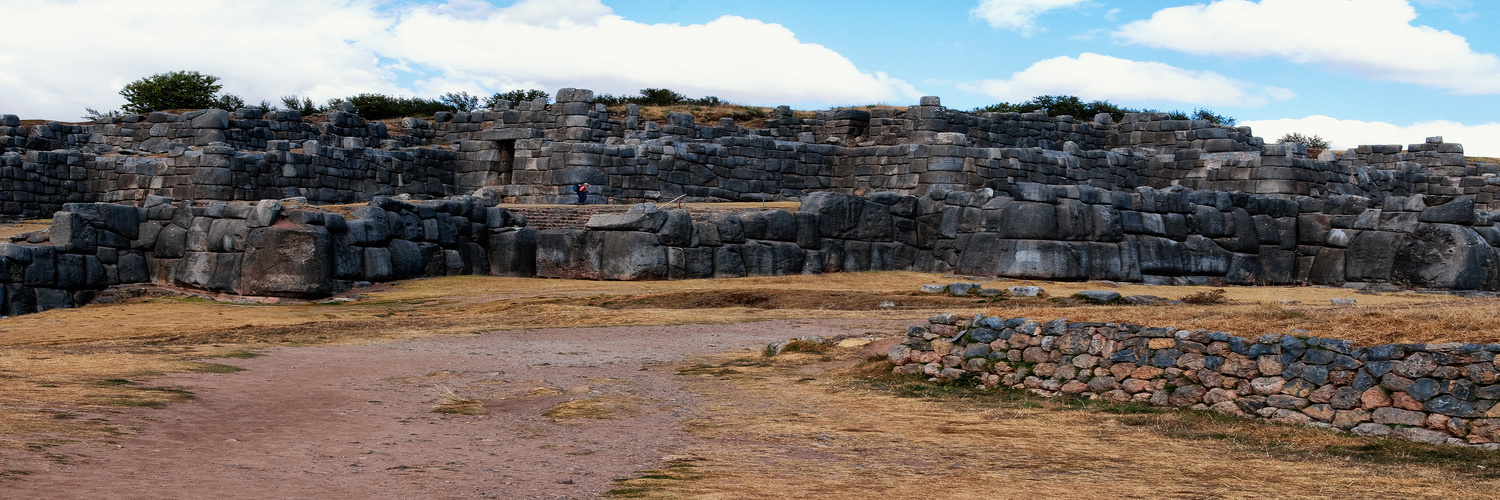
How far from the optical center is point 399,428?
1098 cm

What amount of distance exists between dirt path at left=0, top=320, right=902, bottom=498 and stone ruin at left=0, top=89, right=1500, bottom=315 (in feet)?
29.8

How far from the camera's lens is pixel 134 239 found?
986 inches

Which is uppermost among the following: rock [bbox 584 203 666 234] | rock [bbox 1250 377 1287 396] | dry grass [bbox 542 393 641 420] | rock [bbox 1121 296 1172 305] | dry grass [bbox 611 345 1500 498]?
rock [bbox 584 203 666 234]

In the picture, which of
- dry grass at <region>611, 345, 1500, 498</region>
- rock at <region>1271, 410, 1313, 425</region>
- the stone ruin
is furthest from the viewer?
the stone ruin

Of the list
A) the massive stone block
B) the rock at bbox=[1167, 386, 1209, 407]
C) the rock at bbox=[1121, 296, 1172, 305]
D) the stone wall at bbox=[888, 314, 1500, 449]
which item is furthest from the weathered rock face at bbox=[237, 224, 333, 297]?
the rock at bbox=[1167, 386, 1209, 407]

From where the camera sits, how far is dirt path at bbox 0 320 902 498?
8172 mm

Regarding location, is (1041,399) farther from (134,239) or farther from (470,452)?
(134,239)

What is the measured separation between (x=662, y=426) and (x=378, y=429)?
2.39 m

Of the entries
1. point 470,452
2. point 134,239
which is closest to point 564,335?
point 470,452

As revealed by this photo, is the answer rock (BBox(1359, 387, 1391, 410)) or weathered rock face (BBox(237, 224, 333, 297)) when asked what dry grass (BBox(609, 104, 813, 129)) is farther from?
rock (BBox(1359, 387, 1391, 410))

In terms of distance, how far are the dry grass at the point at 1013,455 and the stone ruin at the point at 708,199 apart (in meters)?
14.2

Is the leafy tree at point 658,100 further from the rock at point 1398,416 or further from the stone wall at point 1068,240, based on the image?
the rock at point 1398,416

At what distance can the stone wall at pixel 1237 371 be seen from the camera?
10086mm

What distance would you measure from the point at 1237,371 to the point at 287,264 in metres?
17.3
